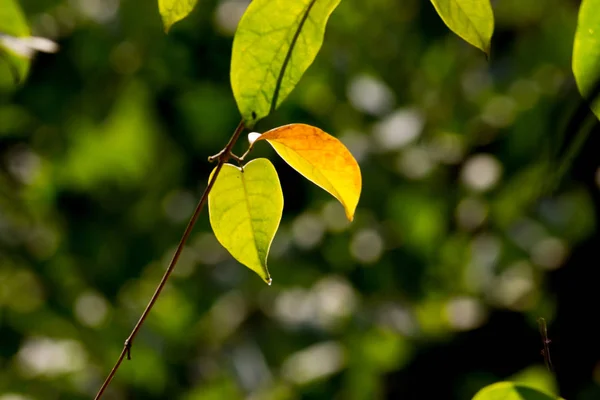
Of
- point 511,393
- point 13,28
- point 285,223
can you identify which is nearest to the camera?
point 511,393

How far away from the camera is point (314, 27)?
37 centimetres

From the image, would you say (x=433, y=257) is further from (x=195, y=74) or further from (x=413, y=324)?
(x=195, y=74)

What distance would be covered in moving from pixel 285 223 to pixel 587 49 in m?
1.52

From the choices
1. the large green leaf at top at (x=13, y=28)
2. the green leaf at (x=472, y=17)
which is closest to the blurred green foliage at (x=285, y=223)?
the large green leaf at top at (x=13, y=28)

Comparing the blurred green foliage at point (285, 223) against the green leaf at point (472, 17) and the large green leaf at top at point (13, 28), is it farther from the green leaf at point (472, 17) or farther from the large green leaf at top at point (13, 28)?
the green leaf at point (472, 17)

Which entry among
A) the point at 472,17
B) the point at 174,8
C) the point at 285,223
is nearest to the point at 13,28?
the point at 174,8

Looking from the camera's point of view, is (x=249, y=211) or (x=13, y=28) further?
(x=13, y=28)

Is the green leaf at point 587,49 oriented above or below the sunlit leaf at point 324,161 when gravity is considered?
above

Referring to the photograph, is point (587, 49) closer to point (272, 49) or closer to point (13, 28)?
point (272, 49)

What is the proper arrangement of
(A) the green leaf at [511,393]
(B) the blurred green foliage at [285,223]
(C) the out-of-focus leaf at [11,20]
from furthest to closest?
(B) the blurred green foliage at [285,223] → (C) the out-of-focus leaf at [11,20] → (A) the green leaf at [511,393]

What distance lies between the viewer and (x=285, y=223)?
1.85 meters

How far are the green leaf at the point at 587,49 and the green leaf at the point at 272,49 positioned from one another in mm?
107

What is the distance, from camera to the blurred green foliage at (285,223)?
1746 mm

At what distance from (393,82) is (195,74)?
18.8 inches
